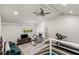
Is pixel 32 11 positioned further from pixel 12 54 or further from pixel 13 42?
pixel 12 54

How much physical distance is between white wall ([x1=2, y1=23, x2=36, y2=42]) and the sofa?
0.11m

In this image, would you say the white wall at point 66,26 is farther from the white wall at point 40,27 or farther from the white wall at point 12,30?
the white wall at point 12,30

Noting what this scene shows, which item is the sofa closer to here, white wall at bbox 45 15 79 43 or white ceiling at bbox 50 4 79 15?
white wall at bbox 45 15 79 43

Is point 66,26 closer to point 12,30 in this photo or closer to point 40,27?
point 40,27

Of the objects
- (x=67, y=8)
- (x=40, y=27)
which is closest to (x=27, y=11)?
(x=40, y=27)

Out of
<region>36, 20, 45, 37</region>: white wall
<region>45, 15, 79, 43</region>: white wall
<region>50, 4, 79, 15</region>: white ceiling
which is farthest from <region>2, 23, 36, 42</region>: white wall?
<region>50, 4, 79, 15</region>: white ceiling

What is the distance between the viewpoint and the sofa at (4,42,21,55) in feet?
5.70

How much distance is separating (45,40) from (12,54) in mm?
754

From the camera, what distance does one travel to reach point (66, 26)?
1.95 meters

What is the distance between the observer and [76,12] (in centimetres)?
183

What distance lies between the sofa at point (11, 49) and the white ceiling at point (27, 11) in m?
0.50

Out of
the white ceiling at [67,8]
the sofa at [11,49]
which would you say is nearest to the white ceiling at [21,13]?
the white ceiling at [67,8]
